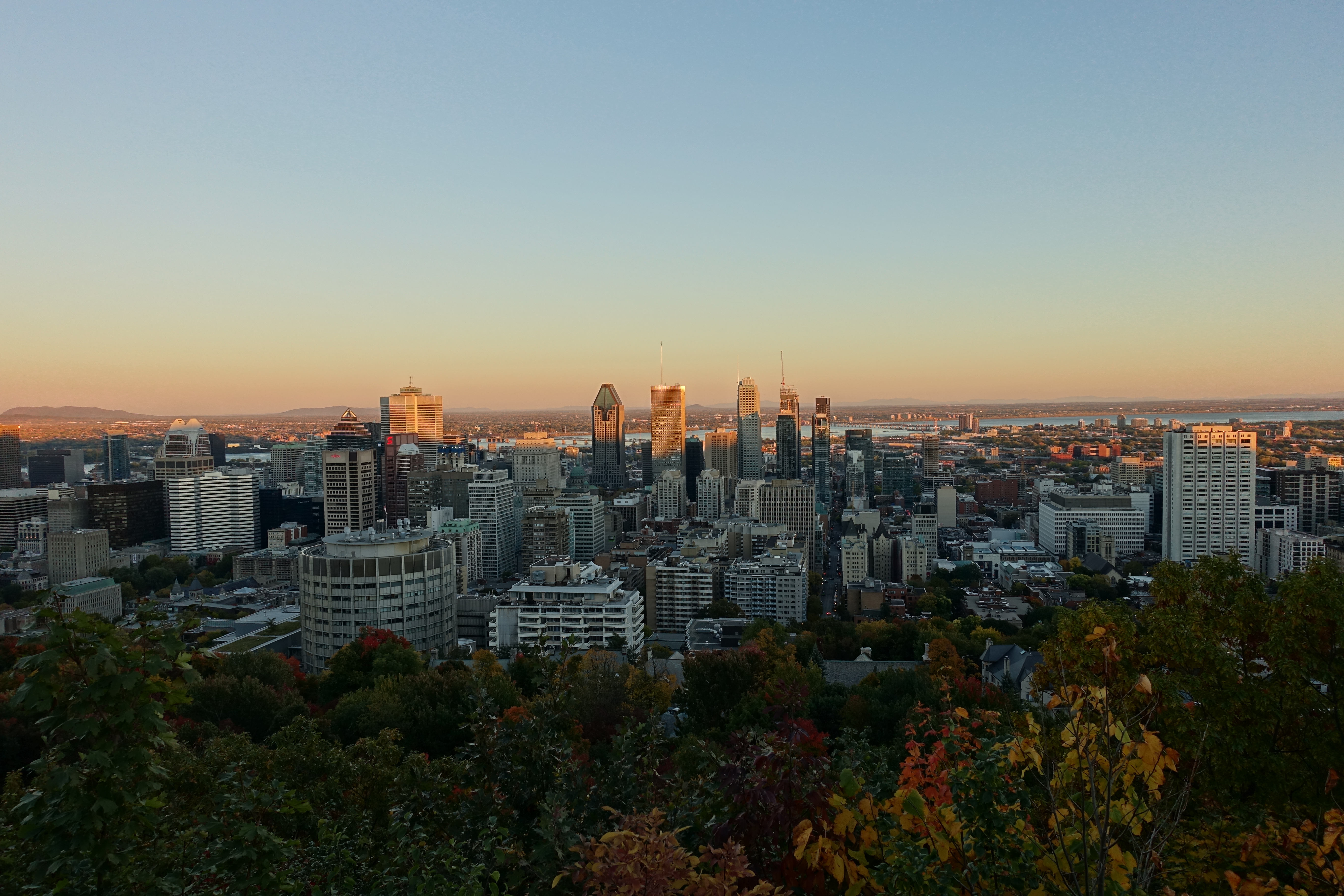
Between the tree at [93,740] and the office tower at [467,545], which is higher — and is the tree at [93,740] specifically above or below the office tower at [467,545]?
above

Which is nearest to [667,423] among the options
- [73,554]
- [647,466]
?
[647,466]

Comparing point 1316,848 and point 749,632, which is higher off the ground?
point 1316,848

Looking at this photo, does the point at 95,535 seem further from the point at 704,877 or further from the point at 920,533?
the point at 704,877

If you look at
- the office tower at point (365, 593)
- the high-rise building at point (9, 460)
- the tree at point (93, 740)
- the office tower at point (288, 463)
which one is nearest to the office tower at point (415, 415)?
the office tower at point (288, 463)

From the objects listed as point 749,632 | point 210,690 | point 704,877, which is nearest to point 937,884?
point 704,877

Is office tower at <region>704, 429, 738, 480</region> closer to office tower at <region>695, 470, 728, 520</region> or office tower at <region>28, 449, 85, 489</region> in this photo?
office tower at <region>695, 470, 728, 520</region>

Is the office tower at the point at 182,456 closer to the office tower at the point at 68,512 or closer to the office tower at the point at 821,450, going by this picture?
the office tower at the point at 68,512

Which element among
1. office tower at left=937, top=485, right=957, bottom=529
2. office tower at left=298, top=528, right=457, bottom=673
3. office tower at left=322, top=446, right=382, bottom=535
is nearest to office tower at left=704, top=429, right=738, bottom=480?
office tower at left=937, top=485, right=957, bottom=529
